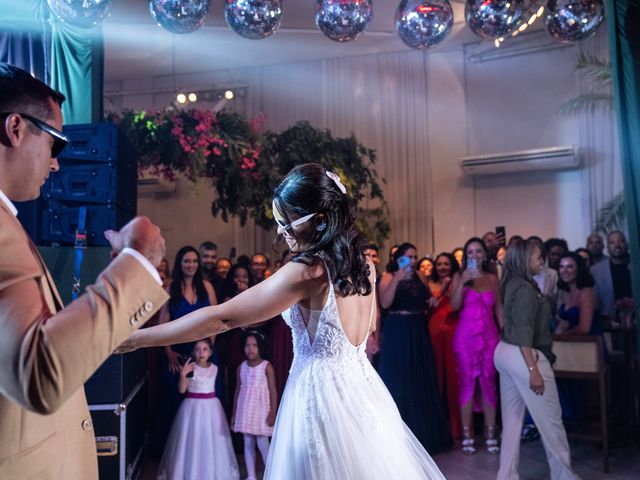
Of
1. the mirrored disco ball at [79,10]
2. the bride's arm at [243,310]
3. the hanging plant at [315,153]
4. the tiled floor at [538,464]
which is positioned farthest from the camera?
the hanging plant at [315,153]

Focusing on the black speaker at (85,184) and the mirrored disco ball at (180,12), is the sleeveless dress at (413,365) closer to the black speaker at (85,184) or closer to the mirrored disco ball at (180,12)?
the black speaker at (85,184)

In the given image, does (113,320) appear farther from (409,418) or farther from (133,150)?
(409,418)

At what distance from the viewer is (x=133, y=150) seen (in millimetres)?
4691

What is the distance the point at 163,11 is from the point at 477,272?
3.07m

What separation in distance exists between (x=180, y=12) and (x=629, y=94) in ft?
8.80

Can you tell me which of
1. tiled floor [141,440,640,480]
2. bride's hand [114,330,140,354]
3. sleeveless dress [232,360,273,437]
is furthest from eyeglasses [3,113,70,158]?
tiled floor [141,440,640,480]

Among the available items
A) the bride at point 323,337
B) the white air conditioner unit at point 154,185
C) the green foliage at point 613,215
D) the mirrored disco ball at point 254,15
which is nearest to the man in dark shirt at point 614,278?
the green foliage at point 613,215

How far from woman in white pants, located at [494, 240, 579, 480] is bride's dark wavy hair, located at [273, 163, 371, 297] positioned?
93.8 inches

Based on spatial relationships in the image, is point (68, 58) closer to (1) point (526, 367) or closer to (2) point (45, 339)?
(1) point (526, 367)

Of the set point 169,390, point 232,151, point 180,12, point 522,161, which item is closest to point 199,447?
point 169,390

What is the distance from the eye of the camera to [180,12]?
Answer: 4.03 meters

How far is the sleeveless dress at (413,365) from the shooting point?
17.2 feet

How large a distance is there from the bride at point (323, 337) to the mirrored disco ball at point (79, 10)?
7.98 feet

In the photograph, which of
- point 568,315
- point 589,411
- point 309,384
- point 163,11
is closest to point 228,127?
point 163,11
